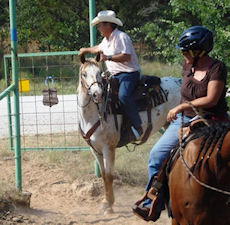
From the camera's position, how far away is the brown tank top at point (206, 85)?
3.56 metres

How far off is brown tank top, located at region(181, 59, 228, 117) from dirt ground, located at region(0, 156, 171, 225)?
8.02 ft

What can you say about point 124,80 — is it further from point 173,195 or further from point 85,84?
point 173,195

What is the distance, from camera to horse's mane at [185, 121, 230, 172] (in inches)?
134

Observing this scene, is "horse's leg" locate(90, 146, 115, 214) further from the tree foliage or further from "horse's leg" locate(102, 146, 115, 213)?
the tree foliage

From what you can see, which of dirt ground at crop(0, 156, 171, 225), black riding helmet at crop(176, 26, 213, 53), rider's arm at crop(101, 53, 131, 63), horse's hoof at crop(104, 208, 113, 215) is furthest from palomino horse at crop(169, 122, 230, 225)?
horse's hoof at crop(104, 208, 113, 215)

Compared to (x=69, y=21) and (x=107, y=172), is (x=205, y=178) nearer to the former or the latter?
(x=107, y=172)

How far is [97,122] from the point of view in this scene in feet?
19.9

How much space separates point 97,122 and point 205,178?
279cm

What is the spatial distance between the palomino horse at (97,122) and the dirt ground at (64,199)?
30 cm

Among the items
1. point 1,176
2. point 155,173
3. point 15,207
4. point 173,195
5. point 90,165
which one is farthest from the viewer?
point 90,165

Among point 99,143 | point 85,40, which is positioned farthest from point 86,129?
point 85,40

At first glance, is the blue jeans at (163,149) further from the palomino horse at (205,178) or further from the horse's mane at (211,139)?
the horse's mane at (211,139)

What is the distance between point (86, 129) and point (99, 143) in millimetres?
248

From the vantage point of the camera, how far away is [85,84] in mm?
5859
